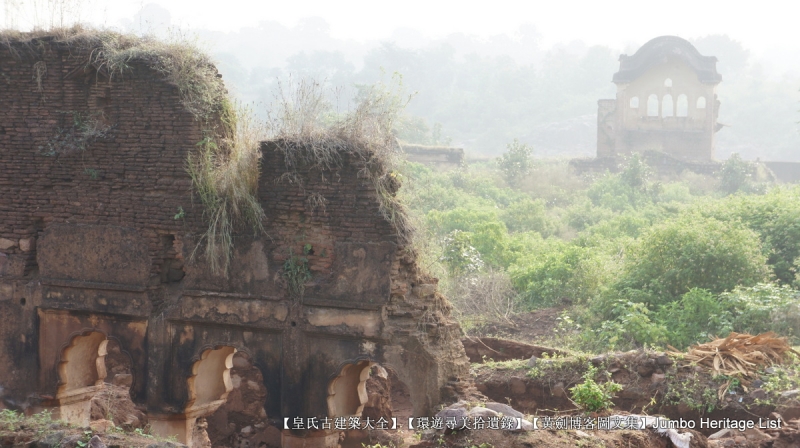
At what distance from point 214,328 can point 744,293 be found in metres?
6.77

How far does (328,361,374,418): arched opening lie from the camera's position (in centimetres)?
791

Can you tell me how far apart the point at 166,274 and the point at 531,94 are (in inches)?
2047

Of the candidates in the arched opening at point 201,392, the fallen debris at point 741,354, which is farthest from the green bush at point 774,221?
the arched opening at point 201,392

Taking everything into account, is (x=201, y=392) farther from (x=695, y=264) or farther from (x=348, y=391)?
(x=695, y=264)

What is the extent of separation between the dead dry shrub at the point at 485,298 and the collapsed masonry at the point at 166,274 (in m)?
5.25

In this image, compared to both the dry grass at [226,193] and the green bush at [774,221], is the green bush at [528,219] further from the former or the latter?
the dry grass at [226,193]

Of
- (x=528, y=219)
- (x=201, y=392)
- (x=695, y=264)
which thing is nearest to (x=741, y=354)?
(x=695, y=264)

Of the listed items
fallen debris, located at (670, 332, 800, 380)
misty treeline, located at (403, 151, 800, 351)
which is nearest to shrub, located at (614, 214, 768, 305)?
misty treeline, located at (403, 151, 800, 351)

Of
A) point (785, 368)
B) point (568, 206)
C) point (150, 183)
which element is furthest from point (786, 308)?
point (568, 206)

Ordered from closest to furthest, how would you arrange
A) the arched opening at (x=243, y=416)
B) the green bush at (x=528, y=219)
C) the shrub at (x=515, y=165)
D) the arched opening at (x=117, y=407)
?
the arched opening at (x=117, y=407)
the arched opening at (x=243, y=416)
the green bush at (x=528, y=219)
the shrub at (x=515, y=165)

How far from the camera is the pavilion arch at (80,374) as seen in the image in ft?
28.5

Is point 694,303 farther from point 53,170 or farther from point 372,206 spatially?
point 53,170

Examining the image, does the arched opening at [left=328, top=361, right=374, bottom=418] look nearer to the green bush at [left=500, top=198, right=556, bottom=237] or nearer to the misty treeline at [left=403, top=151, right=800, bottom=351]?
the misty treeline at [left=403, top=151, right=800, bottom=351]

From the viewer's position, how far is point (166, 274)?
8445 millimetres
